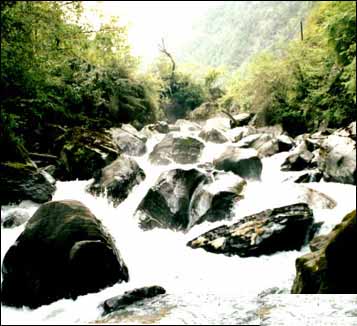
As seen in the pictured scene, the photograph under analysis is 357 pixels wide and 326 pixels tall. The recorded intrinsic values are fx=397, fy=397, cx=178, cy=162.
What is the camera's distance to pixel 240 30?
10200 centimetres

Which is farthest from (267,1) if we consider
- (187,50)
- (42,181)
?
(42,181)

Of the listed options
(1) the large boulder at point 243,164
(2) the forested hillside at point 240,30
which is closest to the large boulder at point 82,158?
(1) the large boulder at point 243,164

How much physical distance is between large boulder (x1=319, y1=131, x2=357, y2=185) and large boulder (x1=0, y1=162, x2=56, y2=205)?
9.77 meters

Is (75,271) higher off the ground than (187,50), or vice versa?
→ (187,50)

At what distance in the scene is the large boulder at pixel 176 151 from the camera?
17.7 metres

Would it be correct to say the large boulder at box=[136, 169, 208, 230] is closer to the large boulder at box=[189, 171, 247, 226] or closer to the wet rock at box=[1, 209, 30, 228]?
the large boulder at box=[189, 171, 247, 226]

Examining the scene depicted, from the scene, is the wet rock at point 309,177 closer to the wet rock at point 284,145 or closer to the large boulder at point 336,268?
the wet rock at point 284,145

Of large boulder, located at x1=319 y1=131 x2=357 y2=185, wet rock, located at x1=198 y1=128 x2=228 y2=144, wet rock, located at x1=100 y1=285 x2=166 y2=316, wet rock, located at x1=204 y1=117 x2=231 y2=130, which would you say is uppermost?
wet rock, located at x1=204 y1=117 x2=231 y2=130

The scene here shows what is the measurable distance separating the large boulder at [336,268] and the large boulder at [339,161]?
831cm

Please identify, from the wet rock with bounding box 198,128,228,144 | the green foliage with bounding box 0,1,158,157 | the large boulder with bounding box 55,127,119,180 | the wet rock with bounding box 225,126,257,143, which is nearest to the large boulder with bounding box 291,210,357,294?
the green foliage with bounding box 0,1,158,157

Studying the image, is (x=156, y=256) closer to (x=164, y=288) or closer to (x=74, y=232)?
(x=164, y=288)

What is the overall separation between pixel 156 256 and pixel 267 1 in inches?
4600

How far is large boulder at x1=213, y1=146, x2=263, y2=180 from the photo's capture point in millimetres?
15305

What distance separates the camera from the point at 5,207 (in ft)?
37.9
